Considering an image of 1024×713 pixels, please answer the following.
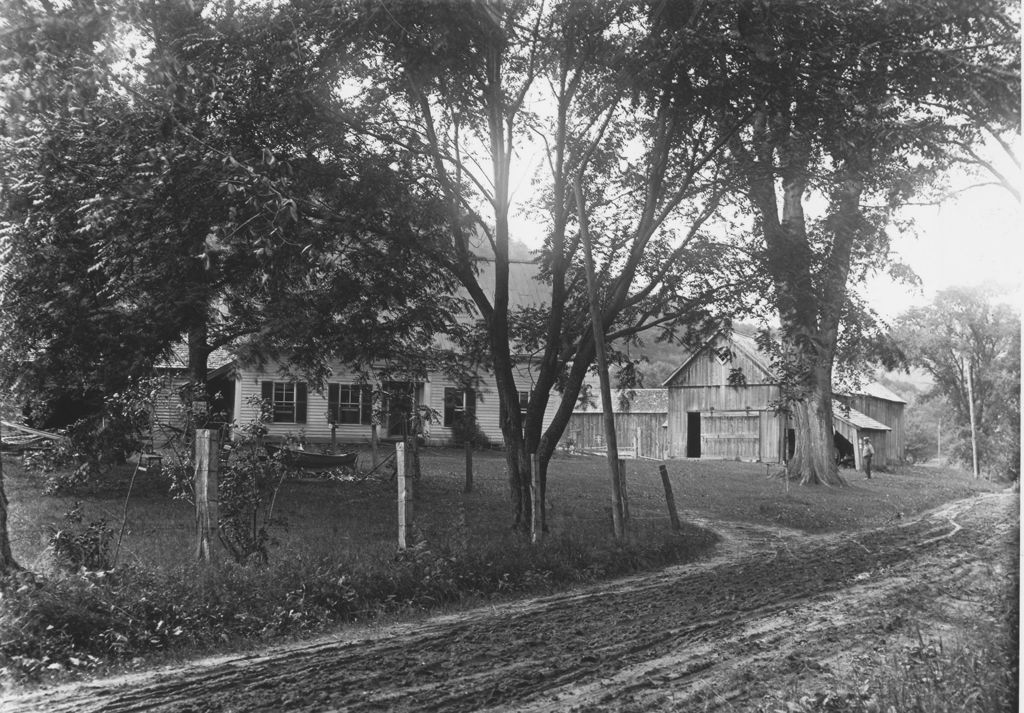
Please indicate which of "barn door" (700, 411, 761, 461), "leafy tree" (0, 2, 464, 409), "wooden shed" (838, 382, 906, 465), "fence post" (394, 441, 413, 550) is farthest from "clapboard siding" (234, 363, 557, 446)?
"fence post" (394, 441, 413, 550)

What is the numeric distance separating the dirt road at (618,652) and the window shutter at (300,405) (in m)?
20.7

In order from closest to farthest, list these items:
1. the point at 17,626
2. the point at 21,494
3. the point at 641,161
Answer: the point at 17,626 → the point at 641,161 → the point at 21,494

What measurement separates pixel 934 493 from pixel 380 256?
1360 centimetres

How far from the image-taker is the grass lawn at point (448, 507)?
9.30 metres

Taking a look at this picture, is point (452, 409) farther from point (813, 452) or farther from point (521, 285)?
point (521, 285)

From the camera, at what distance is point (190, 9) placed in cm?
765

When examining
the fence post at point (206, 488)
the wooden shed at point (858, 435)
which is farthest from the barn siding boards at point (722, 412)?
the fence post at point (206, 488)

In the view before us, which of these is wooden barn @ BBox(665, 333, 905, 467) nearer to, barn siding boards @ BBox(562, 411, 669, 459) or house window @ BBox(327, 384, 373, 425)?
barn siding boards @ BBox(562, 411, 669, 459)

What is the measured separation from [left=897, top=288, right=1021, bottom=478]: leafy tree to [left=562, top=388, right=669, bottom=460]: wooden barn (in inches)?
1018

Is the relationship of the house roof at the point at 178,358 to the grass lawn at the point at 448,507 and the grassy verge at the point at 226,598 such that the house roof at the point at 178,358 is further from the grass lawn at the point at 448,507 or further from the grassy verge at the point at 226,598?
the grassy verge at the point at 226,598

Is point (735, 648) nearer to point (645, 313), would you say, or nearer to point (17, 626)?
point (17, 626)

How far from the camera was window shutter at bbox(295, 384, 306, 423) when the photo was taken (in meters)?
27.3

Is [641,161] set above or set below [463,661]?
above

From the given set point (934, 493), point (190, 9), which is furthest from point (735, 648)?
point (934, 493)
